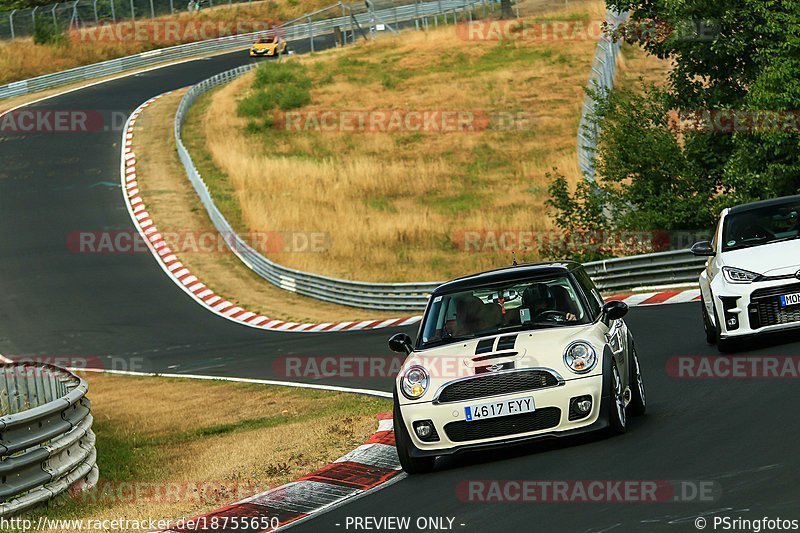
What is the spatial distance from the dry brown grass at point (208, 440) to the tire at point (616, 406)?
276cm

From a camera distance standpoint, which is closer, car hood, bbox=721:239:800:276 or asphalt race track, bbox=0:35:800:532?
asphalt race track, bbox=0:35:800:532

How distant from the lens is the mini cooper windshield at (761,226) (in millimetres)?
14102

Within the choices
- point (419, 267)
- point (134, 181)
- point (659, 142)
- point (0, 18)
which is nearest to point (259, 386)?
point (659, 142)

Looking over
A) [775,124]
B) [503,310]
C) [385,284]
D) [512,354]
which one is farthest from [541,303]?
[385,284]

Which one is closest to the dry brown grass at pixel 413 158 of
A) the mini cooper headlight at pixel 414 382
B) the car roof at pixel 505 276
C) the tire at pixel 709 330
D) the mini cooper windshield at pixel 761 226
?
the tire at pixel 709 330

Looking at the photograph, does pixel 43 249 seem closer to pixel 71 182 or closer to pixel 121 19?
pixel 71 182

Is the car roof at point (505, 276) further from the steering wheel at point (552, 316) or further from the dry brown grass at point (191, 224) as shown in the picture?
the dry brown grass at point (191, 224)

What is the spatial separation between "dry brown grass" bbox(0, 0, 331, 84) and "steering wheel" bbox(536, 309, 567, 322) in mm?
58545

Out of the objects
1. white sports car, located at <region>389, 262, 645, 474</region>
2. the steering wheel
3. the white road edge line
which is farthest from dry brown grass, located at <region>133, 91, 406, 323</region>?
white sports car, located at <region>389, 262, 645, 474</region>

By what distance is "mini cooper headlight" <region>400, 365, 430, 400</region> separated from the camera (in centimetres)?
995

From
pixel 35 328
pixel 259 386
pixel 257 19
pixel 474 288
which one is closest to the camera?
pixel 474 288

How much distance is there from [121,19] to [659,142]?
54.9 m

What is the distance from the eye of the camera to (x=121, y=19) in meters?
74.8

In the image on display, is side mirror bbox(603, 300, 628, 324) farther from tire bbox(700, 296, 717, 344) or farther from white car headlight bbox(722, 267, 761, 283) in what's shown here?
tire bbox(700, 296, 717, 344)
